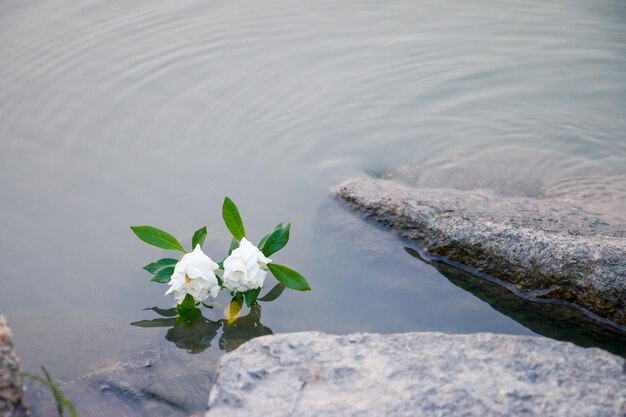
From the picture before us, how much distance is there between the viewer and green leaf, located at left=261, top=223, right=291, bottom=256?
12.0 feet

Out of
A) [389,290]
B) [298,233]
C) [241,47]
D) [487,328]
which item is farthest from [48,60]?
[487,328]

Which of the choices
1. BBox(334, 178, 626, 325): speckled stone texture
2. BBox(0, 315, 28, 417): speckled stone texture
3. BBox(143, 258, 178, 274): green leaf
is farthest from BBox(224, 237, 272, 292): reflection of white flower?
BBox(0, 315, 28, 417): speckled stone texture

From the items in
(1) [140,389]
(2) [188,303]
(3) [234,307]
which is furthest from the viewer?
(3) [234,307]

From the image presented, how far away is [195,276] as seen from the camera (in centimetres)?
344

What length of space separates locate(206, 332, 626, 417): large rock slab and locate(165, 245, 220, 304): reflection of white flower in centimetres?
69

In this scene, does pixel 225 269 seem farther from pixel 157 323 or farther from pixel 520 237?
pixel 520 237

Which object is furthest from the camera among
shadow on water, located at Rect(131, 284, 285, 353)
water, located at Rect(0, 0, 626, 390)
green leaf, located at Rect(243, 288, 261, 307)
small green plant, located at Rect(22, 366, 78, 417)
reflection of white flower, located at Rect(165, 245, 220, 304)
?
water, located at Rect(0, 0, 626, 390)

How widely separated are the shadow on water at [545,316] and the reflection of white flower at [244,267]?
3.54 feet

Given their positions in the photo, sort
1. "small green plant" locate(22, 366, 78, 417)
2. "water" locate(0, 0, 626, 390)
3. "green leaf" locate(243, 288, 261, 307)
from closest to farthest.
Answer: "small green plant" locate(22, 366, 78, 417) < "green leaf" locate(243, 288, 261, 307) < "water" locate(0, 0, 626, 390)

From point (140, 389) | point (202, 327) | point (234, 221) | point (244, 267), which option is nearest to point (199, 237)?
point (234, 221)

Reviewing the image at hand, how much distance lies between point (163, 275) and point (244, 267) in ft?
1.50

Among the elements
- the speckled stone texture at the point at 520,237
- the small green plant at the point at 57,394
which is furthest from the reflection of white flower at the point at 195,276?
the speckled stone texture at the point at 520,237

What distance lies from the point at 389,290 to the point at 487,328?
1.84 feet

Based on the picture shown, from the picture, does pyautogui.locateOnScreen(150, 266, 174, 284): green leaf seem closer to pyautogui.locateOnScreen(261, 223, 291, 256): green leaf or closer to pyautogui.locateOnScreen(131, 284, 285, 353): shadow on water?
pyautogui.locateOnScreen(131, 284, 285, 353): shadow on water
